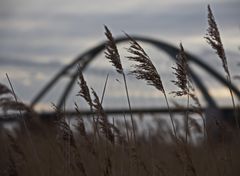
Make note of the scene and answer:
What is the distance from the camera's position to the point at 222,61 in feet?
12.4

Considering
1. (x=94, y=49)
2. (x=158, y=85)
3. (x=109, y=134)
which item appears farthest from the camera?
(x=94, y=49)

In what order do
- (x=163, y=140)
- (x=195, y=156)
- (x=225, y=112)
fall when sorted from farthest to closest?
(x=225, y=112) < (x=163, y=140) < (x=195, y=156)

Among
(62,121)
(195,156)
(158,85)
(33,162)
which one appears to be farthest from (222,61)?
(195,156)

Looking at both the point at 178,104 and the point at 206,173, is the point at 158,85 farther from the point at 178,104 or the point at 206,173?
the point at 178,104

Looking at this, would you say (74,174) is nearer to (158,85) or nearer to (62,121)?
(62,121)

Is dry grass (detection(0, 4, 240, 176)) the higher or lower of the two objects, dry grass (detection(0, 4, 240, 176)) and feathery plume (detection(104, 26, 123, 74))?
the lower

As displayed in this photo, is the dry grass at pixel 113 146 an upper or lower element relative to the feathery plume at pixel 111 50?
lower

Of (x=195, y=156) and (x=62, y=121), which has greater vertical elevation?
(x=62, y=121)

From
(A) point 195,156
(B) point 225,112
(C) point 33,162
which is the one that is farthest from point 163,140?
(B) point 225,112

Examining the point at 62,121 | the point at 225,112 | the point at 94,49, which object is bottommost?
the point at 225,112

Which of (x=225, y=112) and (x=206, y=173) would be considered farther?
(x=225, y=112)

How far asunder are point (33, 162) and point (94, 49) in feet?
77.7

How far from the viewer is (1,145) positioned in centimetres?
705

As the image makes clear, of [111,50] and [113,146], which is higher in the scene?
[111,50]
